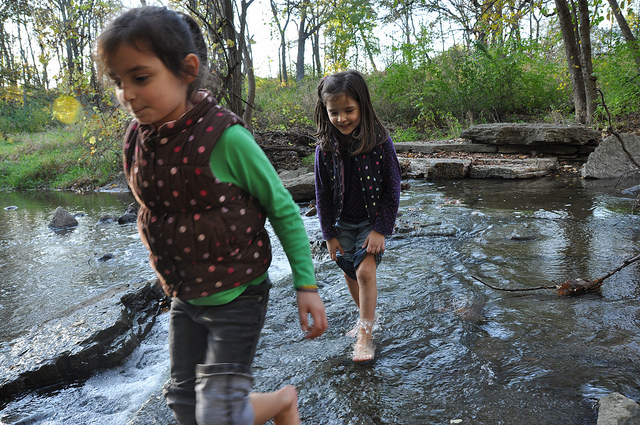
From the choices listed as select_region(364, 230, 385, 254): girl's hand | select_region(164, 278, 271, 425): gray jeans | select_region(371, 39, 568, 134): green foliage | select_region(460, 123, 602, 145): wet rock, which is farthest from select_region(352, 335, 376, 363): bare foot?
select_region(371, 39, 568, 134): green foliage

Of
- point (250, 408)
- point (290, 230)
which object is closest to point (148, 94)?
point (290, 230)

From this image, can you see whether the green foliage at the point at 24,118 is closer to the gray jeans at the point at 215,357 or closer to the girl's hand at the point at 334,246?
the girl's hand at the point at 334,246

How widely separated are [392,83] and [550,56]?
24.8 feet

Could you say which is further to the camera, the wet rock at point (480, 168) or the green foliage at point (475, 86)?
the green foliage at point (475, 86)

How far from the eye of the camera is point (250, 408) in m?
1.38

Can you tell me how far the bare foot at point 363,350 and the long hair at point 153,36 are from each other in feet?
5.64

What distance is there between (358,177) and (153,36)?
1432 mm

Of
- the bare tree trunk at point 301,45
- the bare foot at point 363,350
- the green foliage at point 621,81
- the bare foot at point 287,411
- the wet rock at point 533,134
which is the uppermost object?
the bare tree trunk at point 301,45

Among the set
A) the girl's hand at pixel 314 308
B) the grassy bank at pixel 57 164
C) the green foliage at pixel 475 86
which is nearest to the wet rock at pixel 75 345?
the girl's hand at pixel 314 308

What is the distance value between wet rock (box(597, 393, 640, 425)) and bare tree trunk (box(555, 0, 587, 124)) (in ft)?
31.3

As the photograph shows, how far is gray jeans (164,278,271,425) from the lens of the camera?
4.35 feet

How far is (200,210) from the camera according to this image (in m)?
1.38

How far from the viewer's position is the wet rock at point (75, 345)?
2.60 metres

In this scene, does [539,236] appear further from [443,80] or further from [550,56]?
[550,56]
